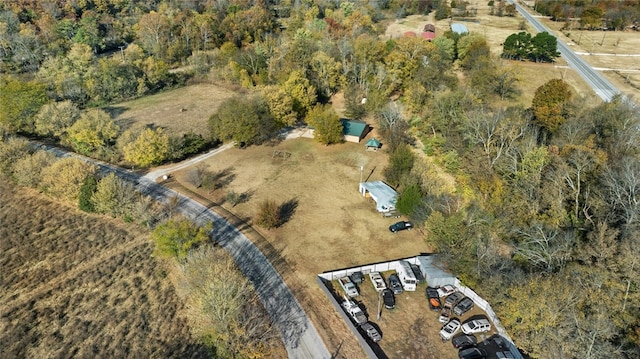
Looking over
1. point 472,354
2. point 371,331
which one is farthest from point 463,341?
point 371,331

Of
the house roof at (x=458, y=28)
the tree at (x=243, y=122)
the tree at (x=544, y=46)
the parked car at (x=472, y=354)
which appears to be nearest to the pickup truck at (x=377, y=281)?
the parked car at (x=472, y=354)

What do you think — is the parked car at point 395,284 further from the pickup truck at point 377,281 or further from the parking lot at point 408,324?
the pickup truck at point 377,281

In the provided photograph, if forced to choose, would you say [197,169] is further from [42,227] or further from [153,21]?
[153,21]

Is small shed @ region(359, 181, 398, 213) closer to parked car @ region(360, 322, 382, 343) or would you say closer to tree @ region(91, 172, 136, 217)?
parked car @ region(360, 322, 382, 343)

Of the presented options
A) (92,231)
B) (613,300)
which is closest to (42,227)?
(92,231)

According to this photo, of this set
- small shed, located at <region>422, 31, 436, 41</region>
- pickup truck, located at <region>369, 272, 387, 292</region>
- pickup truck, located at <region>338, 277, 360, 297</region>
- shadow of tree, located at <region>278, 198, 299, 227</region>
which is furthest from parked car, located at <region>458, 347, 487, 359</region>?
small shed, located at <region>422, 31, 436, 41</region>
